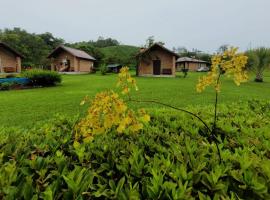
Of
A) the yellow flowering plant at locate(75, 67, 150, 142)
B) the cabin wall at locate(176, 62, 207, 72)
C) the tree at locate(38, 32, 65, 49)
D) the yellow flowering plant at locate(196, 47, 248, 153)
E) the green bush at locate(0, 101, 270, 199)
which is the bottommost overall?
the green bush at locate(0, 101, 270, 199)

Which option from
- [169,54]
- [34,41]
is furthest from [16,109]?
[34,41]

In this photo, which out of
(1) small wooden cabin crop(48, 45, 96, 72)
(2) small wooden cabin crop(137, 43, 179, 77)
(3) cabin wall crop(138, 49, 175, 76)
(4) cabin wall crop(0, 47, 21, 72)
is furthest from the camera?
(1) small wooden cabin crop(48, 45, 96, 72)

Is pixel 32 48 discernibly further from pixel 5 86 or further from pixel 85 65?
pixel 5 86

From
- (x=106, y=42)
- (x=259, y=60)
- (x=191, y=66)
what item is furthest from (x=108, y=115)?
(x=106, y=42)

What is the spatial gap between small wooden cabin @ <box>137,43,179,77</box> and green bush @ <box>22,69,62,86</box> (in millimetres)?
14002

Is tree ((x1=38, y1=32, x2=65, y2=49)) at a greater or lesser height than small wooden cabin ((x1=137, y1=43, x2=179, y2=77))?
greater

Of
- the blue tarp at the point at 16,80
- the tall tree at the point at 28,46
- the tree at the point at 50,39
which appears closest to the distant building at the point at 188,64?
the tall tree at the point at 28,46

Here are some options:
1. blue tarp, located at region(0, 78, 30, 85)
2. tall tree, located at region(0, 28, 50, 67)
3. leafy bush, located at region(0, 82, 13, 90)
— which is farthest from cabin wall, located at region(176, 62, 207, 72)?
leafy bush, located at region(0, 82, 13, 90)

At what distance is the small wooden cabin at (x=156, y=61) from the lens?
2822cm

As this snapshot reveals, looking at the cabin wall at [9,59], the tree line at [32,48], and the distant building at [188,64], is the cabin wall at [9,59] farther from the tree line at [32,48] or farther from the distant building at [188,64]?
the distant building at [188,64]

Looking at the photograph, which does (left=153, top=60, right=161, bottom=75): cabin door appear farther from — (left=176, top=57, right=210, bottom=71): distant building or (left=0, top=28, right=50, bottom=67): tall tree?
(left=0, top=28, right=50, bottom=67): tall tree

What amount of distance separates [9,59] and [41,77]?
16.9 meters

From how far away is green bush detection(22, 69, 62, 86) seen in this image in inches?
626

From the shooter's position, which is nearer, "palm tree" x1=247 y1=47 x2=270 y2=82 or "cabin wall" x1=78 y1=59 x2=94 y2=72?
"palm tree" x1=247 y1=47 x2=270 y2=82
